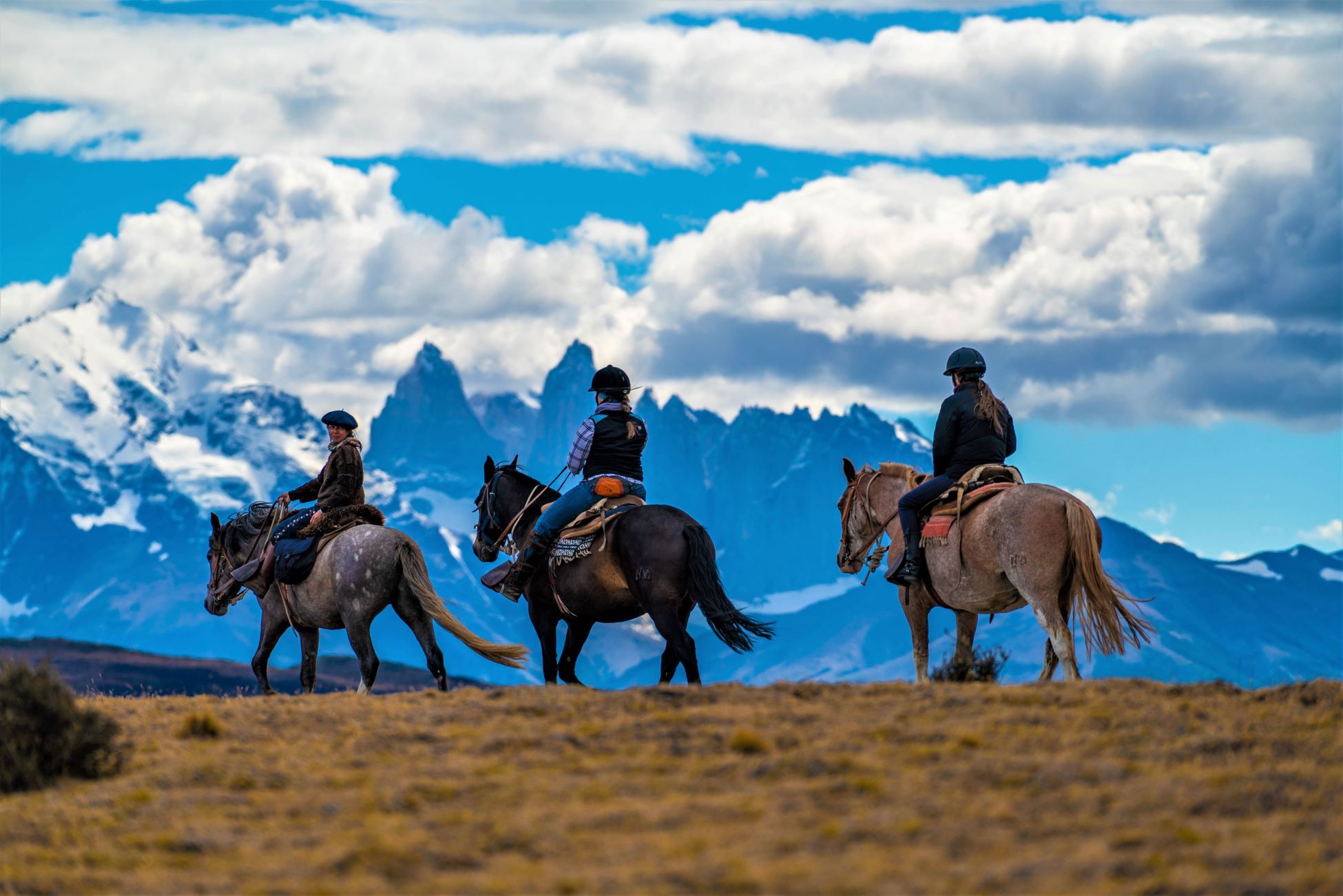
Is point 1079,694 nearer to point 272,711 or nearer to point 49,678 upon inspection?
point 272,711

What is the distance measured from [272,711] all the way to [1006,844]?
Result: 29.1 ft

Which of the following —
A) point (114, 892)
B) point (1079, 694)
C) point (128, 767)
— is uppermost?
point (1079, 694)

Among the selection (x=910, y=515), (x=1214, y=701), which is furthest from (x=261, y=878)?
(x=910, y=515)

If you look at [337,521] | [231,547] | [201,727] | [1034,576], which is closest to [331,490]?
[337,521]

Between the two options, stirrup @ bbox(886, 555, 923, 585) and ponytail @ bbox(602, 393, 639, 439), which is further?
ponytail @ bbox(602, 393, 639, 439)

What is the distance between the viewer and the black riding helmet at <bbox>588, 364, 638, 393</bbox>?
899 inches

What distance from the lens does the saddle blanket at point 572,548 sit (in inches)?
856

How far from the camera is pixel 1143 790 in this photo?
1235 centimetres

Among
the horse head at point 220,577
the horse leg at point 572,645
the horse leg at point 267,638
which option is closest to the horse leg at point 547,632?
the horse leg at point 572,645

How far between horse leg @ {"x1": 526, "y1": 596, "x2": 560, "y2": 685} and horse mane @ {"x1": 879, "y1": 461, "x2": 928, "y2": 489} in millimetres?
4918

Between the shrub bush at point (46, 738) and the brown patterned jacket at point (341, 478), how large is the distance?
781 centimetres

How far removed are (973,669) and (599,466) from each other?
18.5 ft

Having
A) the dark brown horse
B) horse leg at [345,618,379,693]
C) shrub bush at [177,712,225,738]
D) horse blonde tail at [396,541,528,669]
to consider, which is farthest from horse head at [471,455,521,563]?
shrub bush at [177,712,225,738]

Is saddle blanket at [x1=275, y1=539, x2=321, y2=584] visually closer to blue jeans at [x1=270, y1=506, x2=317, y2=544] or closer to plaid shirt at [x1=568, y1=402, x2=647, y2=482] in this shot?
blue jeans at [x1=270, y1=506, x2=317, y2=544]
